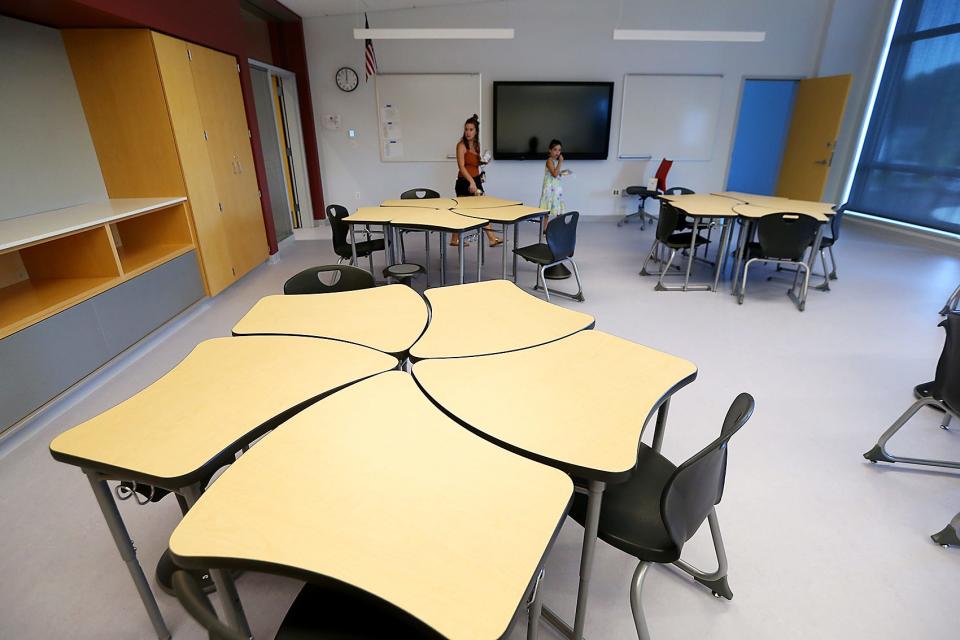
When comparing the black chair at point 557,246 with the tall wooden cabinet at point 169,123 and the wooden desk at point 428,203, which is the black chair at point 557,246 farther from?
the tall wooden cabinet at point 169,123

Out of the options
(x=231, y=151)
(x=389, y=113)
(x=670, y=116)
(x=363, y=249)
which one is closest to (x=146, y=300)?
(x=363, y=249)

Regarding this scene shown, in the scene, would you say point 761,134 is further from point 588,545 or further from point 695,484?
point 588,545

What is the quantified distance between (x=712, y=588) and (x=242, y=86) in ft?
18.9

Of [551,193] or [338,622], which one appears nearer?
[338,622]

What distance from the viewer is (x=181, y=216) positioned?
3.98 meters

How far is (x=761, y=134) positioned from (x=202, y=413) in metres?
9.28

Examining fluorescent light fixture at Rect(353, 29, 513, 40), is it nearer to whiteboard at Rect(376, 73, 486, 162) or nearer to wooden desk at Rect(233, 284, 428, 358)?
whiteboard at Rect(376, 73, 486, 162)

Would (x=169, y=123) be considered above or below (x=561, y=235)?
above

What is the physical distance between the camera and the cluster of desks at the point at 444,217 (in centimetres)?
401

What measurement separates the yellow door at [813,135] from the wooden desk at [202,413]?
7.89 m

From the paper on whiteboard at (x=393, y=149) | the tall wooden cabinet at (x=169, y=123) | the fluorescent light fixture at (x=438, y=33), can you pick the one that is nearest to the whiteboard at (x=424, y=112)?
the paper on whiteboard at (x=393, y=149)

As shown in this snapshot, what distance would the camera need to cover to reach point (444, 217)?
424 centimetres

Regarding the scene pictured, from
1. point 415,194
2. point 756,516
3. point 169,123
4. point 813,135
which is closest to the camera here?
point 756,516

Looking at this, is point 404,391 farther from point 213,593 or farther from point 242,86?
point 242,86
